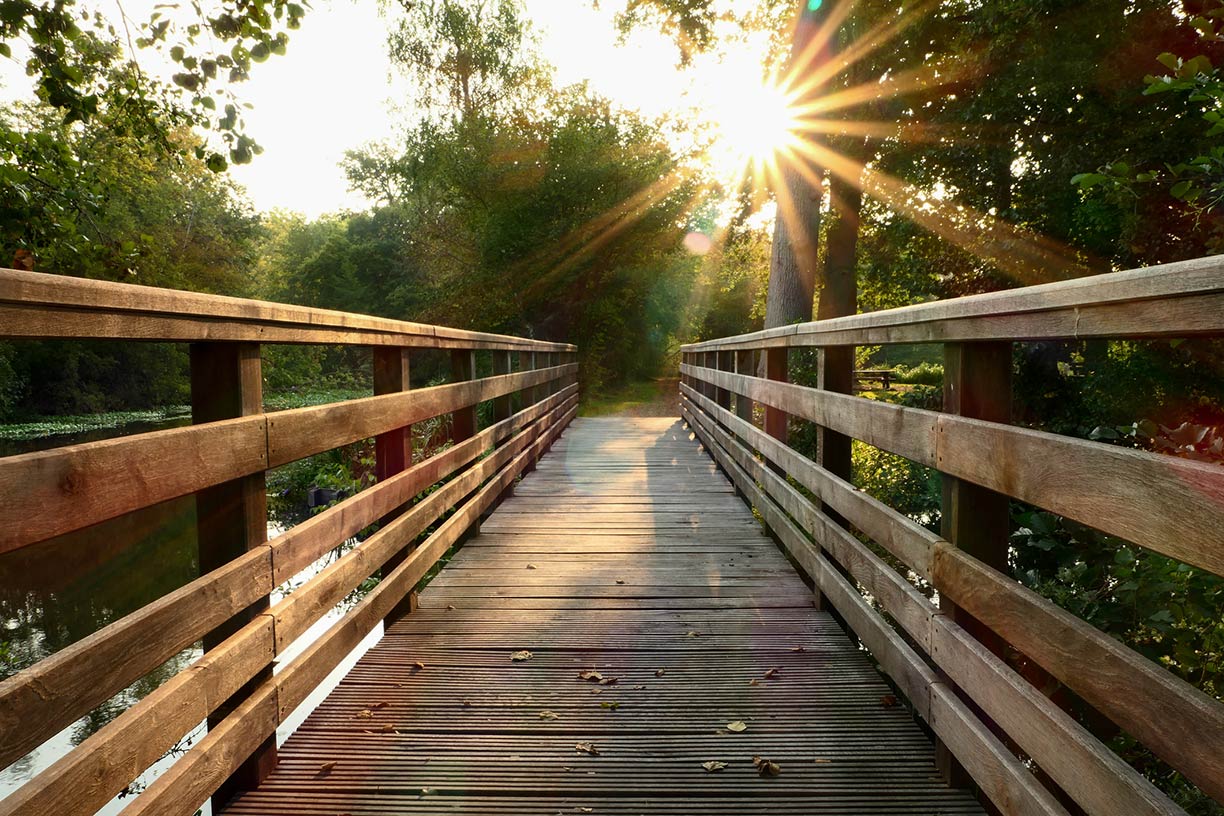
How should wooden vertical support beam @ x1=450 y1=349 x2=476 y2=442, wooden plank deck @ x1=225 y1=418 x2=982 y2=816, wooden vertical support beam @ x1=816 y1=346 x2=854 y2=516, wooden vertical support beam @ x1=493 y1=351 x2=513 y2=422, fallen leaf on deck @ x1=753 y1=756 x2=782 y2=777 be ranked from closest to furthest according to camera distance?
wooden plank deck @ x1=225 y1=418 x2=982 y2=816, fallen leaf on deck @ x1=753 y1=756 x2=782 y2=777, wooden vertical support beam @ x1=816 y1=346 x2=854 y2=516, wooden vertical support beam @ x1=450 y1=349 x2=476 y2=442, wooden vertical support beam @ x1=493 y1=351 x2=513 y2=422

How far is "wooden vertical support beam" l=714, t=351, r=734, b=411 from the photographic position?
7.42 meters

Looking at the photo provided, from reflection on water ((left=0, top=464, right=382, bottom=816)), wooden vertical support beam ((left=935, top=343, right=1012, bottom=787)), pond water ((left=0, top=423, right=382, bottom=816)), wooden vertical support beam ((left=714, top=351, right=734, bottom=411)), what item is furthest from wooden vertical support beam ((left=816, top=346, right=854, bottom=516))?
wooden vertical support beam ((left=714, top=351, right=734, bottom=411))

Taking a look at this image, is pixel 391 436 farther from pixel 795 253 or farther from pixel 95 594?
pixel 795 253

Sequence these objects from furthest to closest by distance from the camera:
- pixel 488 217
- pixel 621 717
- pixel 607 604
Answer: pixel 488 217 → pixel 607 604 → pixel 621 717

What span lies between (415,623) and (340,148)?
46.9m

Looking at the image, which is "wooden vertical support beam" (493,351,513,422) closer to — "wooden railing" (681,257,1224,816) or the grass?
"wooden railing" (681,257,1224,816)

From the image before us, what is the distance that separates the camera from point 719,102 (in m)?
15.7

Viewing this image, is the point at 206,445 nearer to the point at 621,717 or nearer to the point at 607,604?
the point at 621,717

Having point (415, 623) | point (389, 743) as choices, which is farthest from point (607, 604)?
point (389, 743)

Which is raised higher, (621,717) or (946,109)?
(946,109)

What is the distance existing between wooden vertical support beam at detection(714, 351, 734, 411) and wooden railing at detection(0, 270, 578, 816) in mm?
4436

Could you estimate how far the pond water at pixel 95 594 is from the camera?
5.54 metres

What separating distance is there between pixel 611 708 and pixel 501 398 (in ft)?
12.3

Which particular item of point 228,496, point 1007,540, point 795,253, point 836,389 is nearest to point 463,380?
point 836,389
